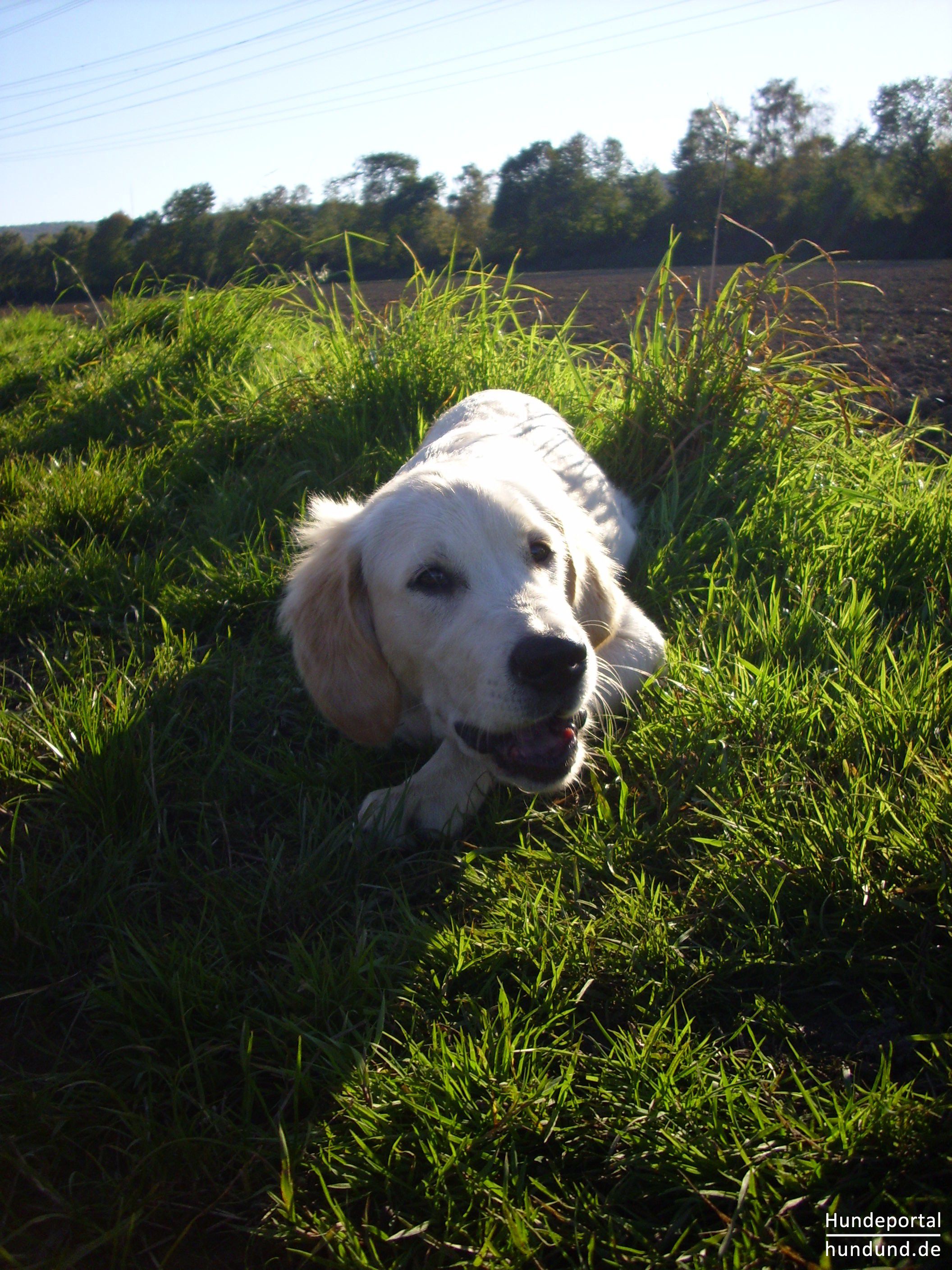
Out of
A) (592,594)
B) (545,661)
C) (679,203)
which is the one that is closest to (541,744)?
(545,661)

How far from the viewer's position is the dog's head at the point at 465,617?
6.39ft

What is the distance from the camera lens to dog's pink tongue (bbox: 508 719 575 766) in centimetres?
204

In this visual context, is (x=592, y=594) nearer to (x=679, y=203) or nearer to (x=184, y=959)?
(x=184, y=959)

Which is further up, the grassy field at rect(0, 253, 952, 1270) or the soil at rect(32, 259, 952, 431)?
the soil at rect(32, 259, 952, 431)

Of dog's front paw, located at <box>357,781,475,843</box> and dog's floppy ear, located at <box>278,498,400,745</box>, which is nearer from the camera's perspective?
dog's front paw, located at <box>357,781,475,843</box>

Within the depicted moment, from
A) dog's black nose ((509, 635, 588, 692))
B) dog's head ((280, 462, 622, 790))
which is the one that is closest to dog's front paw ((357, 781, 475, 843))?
dog's head ((280, 462, 622, 790))

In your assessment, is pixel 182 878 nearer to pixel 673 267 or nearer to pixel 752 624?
pixel 752 624

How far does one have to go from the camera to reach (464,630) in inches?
80.8

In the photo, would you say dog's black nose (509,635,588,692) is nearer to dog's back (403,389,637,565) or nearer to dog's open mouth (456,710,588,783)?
dog's open mouth (456,710,588,783)

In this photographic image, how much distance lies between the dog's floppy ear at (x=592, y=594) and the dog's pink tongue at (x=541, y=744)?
524 millimetres

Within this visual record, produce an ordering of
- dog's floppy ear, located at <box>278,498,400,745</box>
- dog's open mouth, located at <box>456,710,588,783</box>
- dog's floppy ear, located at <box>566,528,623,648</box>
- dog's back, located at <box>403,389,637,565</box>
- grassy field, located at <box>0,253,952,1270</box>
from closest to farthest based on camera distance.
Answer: grassy field, located at <box>0,253,952,1270</box>
dog's open mouth, located at <box>456,710,588,783</box>
dog's floppy ear, located at <box>278,498,400,745</box>
dog's floppy ear, located at <box>566,528,623,648</box>
dog's back, located at <box>403,389,637,565</box>

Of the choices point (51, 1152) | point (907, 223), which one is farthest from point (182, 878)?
point (907, 223)

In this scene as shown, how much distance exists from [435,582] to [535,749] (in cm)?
53

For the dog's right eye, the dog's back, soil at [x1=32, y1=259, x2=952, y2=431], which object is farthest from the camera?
soil at [x1=32, y1=259, x2=952, y2=431]
